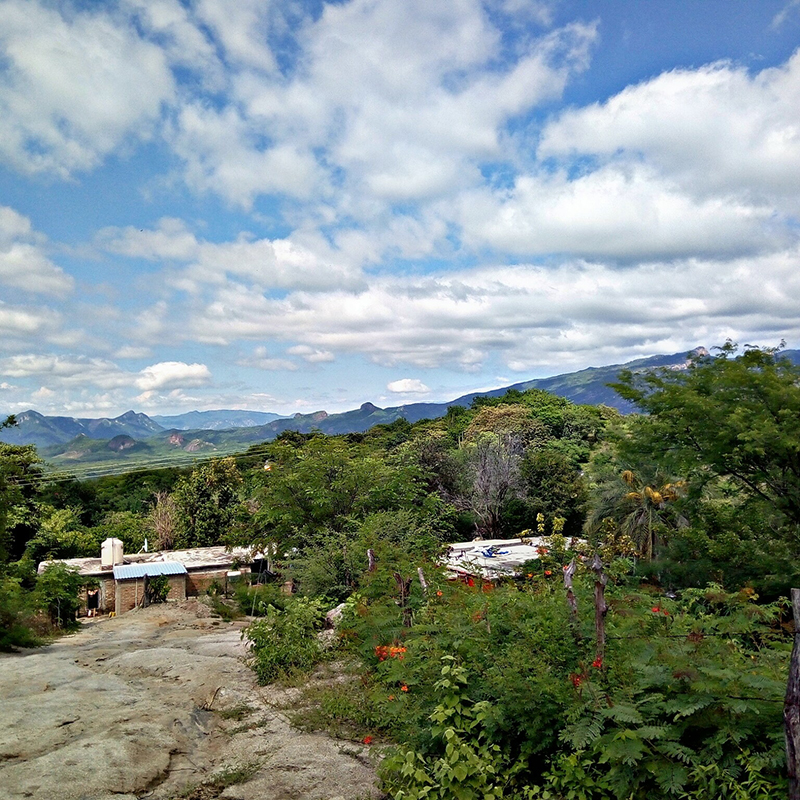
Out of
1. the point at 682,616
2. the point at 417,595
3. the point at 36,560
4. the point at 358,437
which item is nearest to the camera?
the point at 682,616

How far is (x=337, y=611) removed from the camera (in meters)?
11.1

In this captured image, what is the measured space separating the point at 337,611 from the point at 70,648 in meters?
5.89

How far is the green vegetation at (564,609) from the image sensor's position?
4.07 metres

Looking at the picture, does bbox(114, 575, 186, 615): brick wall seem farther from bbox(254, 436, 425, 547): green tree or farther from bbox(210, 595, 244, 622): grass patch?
bbox(254, 436, 425, 547): green tree

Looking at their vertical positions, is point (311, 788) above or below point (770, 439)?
below

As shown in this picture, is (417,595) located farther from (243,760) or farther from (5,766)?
(5,766)

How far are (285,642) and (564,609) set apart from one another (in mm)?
4876

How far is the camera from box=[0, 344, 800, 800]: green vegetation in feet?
13.4

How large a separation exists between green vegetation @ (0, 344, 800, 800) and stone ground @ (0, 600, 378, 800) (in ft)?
1.85

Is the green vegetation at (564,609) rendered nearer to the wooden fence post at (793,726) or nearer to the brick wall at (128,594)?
the wooden fence post at (793,726)

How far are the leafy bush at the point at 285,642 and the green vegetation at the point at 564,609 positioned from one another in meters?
0.03

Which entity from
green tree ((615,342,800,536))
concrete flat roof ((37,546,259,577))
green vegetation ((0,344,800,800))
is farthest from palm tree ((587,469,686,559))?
concrete flat roof ((37,546,259,577))

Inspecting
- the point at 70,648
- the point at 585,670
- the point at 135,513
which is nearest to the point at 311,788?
the point at 585,670

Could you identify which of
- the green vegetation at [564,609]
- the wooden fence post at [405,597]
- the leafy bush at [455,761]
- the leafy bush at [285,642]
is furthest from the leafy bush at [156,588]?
the leafy bush at [455,761]
